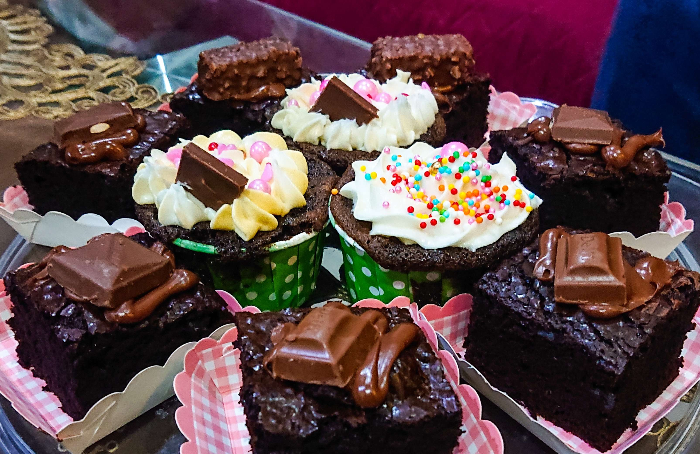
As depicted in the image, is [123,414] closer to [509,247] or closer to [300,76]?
[509,247]

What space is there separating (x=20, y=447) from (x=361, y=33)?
3.92 m

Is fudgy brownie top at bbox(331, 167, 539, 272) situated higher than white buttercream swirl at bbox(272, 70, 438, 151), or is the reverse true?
white buttercream swirl at bbox(272, 70, 438, 151)

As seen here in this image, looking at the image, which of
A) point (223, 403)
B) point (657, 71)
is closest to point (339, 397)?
point (223, 403)

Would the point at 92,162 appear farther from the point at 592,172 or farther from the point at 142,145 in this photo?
the point at 592,172

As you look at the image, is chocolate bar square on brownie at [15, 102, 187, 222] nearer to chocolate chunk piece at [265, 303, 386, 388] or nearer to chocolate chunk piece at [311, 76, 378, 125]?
chocolate chunk piece at [311, 76, 378, 125]

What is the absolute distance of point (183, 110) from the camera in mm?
3711

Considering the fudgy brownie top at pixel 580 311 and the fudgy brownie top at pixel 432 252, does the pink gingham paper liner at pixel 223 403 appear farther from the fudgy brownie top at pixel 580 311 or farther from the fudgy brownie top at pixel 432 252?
the fudgy brownie top at pixel 580 311

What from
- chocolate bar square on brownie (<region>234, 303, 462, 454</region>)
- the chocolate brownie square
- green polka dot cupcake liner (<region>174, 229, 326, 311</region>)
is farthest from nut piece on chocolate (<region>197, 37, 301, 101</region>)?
chocolate bar square on brownie (<region>234, 303, 462, 454</region>)

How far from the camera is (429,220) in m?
2.47

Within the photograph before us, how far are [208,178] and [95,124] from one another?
0.98m

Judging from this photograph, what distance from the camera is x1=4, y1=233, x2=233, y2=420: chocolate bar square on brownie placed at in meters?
2.15

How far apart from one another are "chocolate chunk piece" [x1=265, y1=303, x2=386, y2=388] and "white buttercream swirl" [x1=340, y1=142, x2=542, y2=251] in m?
0.65

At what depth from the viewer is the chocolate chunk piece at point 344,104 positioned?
3131mm

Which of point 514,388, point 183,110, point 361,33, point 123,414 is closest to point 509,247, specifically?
point 514,388
